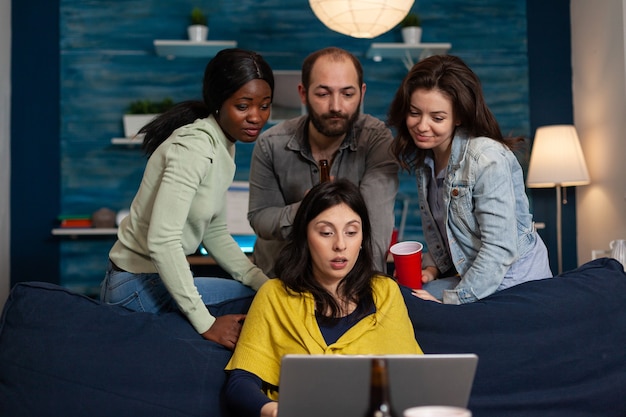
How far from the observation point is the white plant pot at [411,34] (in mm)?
4738

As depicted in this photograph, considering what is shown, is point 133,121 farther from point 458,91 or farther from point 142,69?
point 458,91

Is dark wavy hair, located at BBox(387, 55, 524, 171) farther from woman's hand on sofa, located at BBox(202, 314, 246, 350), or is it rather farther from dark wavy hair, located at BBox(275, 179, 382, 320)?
woman's hand on sofa, located at BBox(202, 314, 246, 350)

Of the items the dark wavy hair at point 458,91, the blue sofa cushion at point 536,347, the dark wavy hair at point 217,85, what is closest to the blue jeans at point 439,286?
the blue sofa cushion at point 536,347

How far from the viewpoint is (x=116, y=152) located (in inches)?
190

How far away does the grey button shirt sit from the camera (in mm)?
2336

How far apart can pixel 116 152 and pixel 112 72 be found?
56 cm

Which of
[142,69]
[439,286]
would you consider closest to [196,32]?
[142,69]

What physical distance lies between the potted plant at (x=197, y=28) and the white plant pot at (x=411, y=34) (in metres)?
1.35

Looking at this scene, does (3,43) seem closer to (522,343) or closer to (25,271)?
(25,271)

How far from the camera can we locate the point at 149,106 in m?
4.76

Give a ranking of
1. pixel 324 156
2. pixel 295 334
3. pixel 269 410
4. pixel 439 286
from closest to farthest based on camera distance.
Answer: pixel 269 410
pixel 295 334
pixel 439 286
pixel 324 156

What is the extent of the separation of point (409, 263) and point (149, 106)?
10.3ft

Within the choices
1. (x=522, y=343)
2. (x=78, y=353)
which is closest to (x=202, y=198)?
(x=78, y=353)

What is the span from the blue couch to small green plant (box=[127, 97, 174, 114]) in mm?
2968
